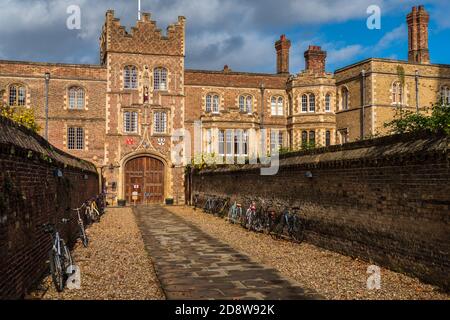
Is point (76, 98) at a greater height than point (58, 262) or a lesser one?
greater

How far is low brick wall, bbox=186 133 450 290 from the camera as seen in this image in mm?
8117

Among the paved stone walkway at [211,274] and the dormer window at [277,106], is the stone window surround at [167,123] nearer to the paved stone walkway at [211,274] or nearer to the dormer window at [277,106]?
the dormer window at [277,106]

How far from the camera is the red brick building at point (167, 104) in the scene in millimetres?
34875

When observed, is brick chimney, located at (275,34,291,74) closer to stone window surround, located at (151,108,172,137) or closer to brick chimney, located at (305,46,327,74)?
brick chimney, located at (305,46,327,74)

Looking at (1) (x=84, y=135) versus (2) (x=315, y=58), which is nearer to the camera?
(1) (x=84, y=135)

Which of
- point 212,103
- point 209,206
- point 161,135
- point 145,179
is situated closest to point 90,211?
point 209,206

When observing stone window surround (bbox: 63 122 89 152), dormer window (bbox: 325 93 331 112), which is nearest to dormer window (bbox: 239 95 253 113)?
dormer window (bbox: 325 93 331 112)

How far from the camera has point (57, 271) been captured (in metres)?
7.90

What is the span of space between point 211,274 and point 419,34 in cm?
3680

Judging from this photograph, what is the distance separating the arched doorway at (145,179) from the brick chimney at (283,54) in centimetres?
1472

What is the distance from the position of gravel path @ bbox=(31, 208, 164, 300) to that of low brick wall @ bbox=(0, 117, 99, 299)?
2.05 feet

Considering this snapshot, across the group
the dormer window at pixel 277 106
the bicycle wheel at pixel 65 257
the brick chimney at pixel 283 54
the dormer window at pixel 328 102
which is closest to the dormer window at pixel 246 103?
the dormer window at pixel 277 106

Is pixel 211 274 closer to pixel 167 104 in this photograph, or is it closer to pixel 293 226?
pixel 293 226

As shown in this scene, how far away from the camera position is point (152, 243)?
14.1 metres
